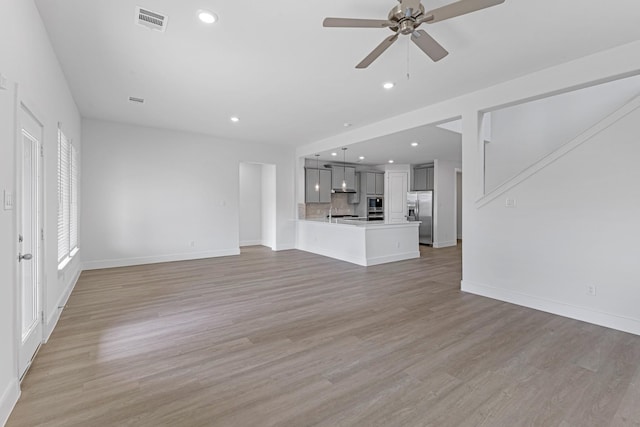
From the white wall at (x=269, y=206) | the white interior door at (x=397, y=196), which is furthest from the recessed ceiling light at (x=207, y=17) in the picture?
the white interior door at (x=397, y=196)

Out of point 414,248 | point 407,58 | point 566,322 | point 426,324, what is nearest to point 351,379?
point 426,324

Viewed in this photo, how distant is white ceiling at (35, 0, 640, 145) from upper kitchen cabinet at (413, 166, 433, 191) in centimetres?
478

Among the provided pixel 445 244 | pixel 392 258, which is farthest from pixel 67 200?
pixel 445 244

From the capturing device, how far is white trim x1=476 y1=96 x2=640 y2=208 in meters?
2.97

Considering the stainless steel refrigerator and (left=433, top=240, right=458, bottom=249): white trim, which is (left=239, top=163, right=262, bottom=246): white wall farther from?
(left=433, top=240, right=458, bottom=249): white trim

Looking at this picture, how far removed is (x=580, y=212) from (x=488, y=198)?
97 cm

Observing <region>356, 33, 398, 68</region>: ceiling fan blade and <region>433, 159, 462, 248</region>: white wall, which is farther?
<region>433, 159, 462, 248</region>: white wall

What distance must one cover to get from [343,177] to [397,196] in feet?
6.50

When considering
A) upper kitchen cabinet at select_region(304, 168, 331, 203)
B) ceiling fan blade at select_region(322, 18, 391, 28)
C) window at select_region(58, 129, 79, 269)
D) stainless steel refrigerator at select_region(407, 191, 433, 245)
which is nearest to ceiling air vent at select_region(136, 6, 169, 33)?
ceiling fan blade at select_region(322, 18, 391, 28)

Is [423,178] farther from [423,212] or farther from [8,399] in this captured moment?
[8,399]

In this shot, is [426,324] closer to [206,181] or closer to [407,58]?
[407,58]

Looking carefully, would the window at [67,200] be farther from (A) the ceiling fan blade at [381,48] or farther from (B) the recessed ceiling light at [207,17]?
(A) the ceiling fan blade at [381,48]

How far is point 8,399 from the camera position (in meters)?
1.75

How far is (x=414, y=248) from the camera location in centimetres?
684
